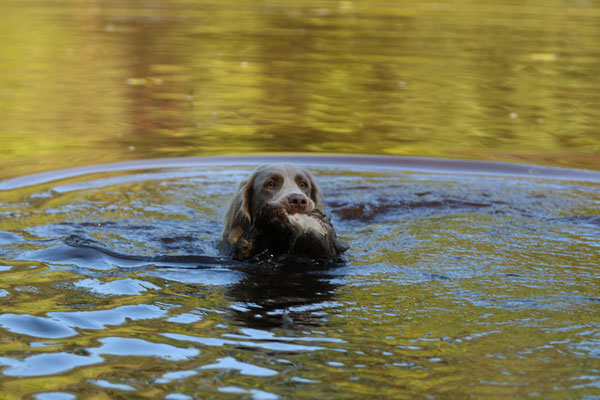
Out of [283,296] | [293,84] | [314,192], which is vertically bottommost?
[283,296]

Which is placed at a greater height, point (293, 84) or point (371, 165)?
point (293, 84)

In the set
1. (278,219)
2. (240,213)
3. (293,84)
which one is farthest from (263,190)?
(293,84)

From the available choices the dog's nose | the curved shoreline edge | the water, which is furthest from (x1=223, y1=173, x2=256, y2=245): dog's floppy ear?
the curved shoreline edge

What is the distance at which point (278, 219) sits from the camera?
649 centimetres

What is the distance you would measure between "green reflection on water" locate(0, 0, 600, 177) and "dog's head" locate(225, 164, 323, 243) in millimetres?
3798

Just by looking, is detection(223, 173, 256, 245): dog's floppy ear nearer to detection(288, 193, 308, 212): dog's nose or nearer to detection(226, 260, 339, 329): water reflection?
detection(226, 260, 339, 329): water reflection

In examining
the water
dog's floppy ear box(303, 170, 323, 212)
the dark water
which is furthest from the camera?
dog's floppy ear box(303, 170, 323, 212)

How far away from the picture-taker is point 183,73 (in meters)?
16.9

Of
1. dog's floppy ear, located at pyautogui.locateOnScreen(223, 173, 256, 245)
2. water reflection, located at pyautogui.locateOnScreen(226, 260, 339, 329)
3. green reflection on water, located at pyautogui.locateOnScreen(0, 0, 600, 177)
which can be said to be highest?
green reflection on water, located at pyautogui.locateOnScreen(0, 0, 600, 177)

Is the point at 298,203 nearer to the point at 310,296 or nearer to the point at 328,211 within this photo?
the point at 310,296

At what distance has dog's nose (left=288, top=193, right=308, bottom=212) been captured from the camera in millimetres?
6586

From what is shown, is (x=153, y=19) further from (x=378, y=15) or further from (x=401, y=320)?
(x=401, y=320)

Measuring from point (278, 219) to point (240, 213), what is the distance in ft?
2.50

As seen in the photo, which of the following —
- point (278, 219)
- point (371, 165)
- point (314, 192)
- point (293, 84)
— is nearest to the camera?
point (278, 219)
